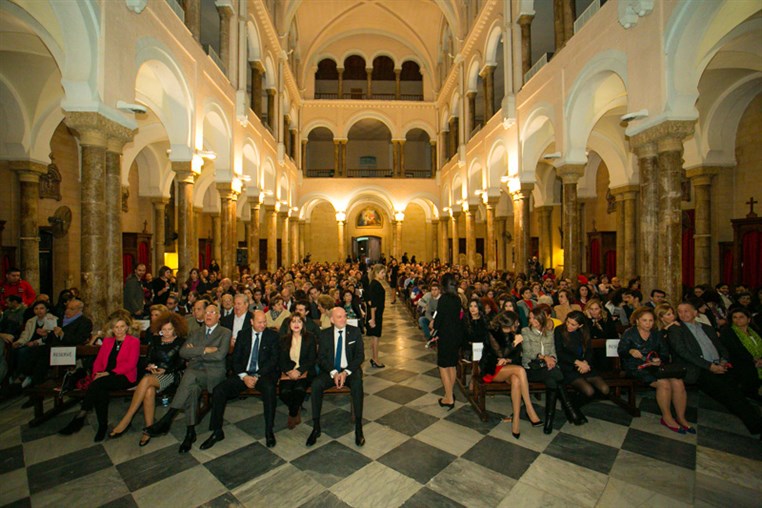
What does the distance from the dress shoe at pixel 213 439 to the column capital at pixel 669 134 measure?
7255mm

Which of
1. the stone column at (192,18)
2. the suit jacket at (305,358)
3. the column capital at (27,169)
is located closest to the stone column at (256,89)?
the stone column at (192,18)

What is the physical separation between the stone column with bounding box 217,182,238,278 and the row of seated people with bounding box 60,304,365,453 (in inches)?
293

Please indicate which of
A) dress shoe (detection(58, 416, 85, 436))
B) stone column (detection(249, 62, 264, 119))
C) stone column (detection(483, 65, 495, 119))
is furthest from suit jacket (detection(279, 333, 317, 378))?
stone column (detection(483, 65, 495, 119))

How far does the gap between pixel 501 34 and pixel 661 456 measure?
13981mm

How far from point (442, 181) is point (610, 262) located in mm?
10912

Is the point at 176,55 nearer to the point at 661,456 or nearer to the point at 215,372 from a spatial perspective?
the point at 215,372

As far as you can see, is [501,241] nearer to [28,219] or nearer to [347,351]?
[347,351]

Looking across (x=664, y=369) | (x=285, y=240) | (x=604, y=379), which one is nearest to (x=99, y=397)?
(x=604, y=379)

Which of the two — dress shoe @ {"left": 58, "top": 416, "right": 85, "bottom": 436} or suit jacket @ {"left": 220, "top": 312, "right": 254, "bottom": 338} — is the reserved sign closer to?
dress shoe @ {"left": 58, "top": 416, "right": 85, "bottom": 436}

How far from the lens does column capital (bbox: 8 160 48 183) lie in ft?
31.6

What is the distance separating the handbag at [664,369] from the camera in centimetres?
419

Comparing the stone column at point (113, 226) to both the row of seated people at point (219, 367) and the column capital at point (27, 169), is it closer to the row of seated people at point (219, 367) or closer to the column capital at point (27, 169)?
the row of seated people at point (219, 367)

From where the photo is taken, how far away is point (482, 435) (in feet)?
13.0

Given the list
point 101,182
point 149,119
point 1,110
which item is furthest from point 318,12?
point 101,182
